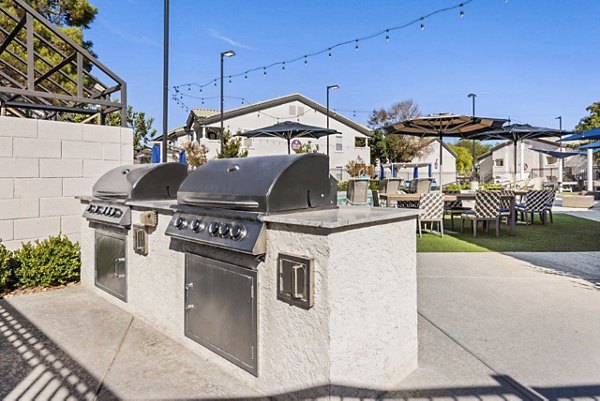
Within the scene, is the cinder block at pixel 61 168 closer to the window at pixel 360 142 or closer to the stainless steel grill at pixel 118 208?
the stainless steel grill at pixel 118 208

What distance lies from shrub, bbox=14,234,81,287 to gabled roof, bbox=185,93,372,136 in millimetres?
20894

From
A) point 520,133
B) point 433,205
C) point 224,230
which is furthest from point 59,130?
point 520,133

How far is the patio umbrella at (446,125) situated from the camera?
9.84 metres

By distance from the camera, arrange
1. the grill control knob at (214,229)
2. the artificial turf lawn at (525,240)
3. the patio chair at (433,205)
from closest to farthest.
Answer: the grill control knob at (214,229) < the artificial turf lawn at (525,240) < the patio chair at (433,205)

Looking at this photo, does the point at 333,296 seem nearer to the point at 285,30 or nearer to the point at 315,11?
the point at 315,11

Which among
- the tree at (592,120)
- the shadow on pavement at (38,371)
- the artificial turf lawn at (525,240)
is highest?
the tree at (592,120)

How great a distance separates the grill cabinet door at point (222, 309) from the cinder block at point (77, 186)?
133 inches

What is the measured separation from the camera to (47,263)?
478 centimetres

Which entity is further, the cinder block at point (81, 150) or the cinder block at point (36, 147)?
the cinder block at point (81, 150)

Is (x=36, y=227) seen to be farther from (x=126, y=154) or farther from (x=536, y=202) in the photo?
(x=536, y=202)

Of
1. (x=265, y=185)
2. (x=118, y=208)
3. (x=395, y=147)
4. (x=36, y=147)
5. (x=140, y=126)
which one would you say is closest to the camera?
(x=265, y=185)

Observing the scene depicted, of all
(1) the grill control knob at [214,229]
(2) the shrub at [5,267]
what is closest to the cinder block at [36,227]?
(2) the shrub at [5,267]

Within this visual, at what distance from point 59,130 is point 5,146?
2.14 ft

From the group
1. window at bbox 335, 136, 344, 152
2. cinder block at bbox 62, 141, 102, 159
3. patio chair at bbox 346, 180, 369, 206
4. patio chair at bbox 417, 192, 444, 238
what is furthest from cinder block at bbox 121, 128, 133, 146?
window at bbox 335, 136, 344, 152
